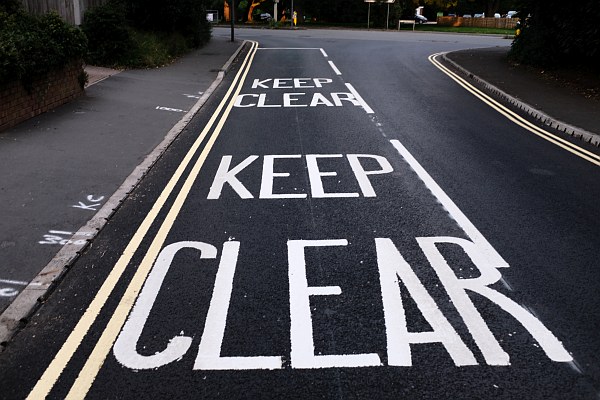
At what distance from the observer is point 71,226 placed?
6.06 metres

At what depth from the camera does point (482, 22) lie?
5956cm

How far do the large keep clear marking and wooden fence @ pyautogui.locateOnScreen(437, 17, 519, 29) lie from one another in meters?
57.6

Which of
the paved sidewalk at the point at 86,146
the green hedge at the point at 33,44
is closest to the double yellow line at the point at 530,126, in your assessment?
the paved sidewalk at the point at 86,146

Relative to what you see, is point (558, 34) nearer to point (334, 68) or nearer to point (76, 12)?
point (334, 68)

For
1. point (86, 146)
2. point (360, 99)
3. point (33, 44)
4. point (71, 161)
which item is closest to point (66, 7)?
point (33, 44)

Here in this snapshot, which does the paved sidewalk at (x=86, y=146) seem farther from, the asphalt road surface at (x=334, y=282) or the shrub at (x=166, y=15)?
the shrub at (x=166, y=15)

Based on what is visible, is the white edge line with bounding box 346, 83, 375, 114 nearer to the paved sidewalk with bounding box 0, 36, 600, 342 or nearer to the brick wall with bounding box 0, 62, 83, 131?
the paved sidewalk with bounding box 0, 36, 600, 342

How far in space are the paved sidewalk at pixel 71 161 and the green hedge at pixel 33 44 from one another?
1.01m

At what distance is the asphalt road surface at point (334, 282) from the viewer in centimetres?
372

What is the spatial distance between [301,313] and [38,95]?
29.9 feet

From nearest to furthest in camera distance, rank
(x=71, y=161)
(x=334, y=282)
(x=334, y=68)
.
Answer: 1. (x=334, y=282)
2. (x=71, y=161)
3. (x=334, y=68)

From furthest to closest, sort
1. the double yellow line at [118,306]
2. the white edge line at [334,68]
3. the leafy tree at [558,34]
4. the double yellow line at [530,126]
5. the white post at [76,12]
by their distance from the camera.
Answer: the white edge line at [334,68] → the white post at [76,12] → the leafy tree at [558,34] → the double yellow line at [530,126] → the double yellow line at [118,306]

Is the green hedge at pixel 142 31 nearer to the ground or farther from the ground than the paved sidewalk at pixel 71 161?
farther from the ground

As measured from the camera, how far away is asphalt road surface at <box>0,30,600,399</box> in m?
3.72
